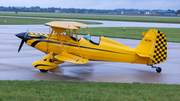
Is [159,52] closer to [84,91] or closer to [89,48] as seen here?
[89,48]

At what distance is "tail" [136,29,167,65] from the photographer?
38.0 feet

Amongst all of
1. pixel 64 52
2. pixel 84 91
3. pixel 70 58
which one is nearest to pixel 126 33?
pixel 64 52

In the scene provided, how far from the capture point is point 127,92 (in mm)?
8008

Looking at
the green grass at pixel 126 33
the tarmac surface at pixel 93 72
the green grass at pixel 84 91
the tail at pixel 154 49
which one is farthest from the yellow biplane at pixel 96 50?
the green grass at pixel 126 33

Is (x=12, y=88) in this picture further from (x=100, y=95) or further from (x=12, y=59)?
(x=12, y=59)

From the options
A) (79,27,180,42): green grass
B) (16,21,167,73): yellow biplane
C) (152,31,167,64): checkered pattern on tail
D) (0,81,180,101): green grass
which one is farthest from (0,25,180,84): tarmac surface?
(79,27,180,42): green grass

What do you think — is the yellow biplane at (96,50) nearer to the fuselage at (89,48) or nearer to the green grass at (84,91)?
the fuselage at (89,48)

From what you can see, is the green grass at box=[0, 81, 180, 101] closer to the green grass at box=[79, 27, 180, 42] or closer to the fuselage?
the fuselage

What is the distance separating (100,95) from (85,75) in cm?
388

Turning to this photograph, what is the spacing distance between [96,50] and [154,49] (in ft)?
8.23

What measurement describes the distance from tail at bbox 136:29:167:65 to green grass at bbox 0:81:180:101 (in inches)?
102

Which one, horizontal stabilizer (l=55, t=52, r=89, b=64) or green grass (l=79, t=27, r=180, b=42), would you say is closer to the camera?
horizontal stabilizer (l=55, t=52, r=89, b=64)

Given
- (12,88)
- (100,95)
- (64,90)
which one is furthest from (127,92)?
(12,88)

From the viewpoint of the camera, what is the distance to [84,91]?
8.00 metres
